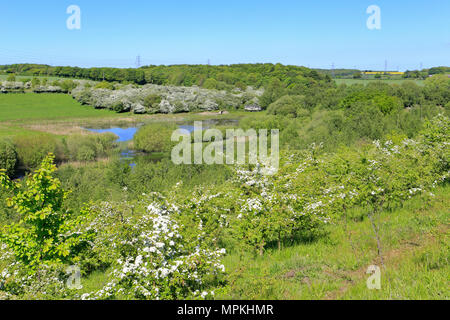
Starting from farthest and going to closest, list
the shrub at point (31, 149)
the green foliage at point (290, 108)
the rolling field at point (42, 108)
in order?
the rolling field at point (42, 108), the green foliage at point (290, 108), the shrub at point (31, 149)

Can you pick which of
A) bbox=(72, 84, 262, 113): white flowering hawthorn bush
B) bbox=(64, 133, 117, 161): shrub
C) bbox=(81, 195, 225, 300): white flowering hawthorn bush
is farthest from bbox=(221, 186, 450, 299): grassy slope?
bbox=(72, 84, 262, 113): white flowering hawthorn bush

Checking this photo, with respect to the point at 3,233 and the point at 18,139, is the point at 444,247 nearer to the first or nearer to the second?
the point at 3,233

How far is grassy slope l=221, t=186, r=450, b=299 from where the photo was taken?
8.22 m

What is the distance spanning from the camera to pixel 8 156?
5850 centimetres

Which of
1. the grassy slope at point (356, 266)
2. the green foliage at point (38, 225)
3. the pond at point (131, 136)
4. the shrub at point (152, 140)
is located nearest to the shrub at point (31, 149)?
the pond at point (131, 136)

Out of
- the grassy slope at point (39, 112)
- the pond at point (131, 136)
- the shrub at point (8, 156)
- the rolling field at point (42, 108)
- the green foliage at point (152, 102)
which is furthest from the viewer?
the green foliage at point (152, 102)

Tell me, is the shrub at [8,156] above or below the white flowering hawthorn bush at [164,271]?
below

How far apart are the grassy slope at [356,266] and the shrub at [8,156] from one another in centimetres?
5728

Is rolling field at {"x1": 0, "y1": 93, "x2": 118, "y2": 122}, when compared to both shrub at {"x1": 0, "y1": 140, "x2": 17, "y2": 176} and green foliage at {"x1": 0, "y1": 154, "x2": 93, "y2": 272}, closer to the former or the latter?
shrub at {"x1": 0, "y1": 140, "x2": 17, "y2": 176}

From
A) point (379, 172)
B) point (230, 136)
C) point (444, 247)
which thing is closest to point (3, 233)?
point (444, 247)

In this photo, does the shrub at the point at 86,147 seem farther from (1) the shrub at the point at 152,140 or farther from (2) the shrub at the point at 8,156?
(2) the shrub at the point at 8,156

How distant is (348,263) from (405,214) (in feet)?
26.1

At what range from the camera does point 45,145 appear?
63844 mm

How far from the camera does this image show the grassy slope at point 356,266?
8219 millimetres
